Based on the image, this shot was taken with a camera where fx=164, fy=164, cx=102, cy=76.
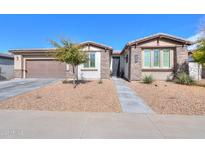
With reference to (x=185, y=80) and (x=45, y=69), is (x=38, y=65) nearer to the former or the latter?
(x=45, y=69)

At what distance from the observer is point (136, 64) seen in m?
15.4

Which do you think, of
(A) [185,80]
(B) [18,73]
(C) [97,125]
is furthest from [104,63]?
(C) [97,125]

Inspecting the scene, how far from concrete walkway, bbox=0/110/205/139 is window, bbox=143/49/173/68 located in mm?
10471

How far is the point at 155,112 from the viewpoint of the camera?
6203 mm

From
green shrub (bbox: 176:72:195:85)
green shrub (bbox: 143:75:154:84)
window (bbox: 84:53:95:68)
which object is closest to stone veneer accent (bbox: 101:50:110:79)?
window (bbox: 84:53:95:68)

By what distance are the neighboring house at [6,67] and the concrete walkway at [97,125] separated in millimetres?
15421

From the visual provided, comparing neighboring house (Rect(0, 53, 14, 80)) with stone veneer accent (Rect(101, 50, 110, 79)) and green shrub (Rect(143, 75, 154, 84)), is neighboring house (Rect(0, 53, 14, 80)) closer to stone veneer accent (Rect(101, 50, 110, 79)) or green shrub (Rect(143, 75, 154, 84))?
stone veneer accent (Rect(101, 50, 110, 79))

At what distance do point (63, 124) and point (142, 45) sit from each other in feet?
41.2

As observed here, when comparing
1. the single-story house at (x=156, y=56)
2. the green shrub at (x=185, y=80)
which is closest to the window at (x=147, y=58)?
the single-story house at (x=156, y=56)

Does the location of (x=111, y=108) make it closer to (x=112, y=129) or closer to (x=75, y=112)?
(x=75, y=112)

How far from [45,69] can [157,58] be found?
40.9ft

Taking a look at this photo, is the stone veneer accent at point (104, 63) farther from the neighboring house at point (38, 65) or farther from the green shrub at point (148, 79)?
the green shrub at point (148, 79)

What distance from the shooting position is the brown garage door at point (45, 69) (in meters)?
19.0
